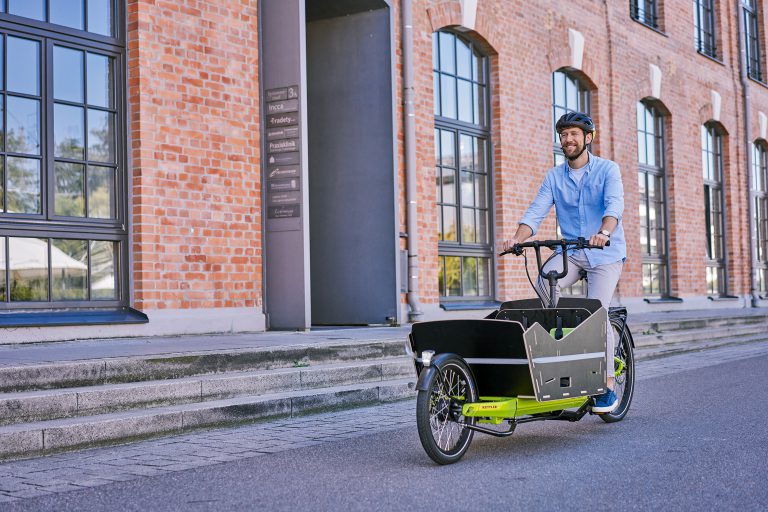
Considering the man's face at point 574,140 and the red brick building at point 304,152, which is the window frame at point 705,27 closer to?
the red brick building at point 304,152

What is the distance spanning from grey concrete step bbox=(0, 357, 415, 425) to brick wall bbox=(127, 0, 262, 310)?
6.91ft

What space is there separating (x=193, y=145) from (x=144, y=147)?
586mm

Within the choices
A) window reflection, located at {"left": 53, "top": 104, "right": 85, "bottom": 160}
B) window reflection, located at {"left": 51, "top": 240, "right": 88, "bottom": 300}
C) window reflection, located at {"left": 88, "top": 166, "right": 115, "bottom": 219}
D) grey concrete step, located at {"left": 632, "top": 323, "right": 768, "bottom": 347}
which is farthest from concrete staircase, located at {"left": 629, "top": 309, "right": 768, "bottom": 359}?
window reflection, located at {"left": 53, "top": 104, "right": 85, "bottom": 160}

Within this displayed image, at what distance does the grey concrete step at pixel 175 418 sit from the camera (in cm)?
522

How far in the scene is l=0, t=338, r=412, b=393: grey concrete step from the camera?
5.87 metres

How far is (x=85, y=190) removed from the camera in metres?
8.77

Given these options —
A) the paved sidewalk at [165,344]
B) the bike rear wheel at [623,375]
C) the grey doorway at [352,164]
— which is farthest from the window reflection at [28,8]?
the bike rear wheel at [623,375]

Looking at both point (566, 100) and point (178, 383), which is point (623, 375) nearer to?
point (178, 383)

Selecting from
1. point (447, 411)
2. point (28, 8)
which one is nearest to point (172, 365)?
point (447, 411)

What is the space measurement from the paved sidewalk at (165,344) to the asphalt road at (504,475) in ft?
5.42

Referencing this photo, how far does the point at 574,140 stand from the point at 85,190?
15.9 feet

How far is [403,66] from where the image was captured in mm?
12000

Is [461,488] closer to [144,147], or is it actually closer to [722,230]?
[144,147]

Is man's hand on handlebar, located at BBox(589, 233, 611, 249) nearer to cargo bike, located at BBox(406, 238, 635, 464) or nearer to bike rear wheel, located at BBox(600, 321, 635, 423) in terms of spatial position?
cargo bike, located at BBox(406, 238, 635, 464)
